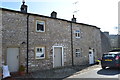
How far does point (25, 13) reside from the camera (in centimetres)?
1088

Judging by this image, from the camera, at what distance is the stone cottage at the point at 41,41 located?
394 inches

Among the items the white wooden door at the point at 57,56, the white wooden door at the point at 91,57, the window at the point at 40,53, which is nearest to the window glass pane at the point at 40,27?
the window at the point at 40,53

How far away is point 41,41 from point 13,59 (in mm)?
3063

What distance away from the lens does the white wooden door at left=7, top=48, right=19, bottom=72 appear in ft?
32.2

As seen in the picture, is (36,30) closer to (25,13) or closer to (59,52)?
(25,13)

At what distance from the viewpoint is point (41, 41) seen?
11.8m

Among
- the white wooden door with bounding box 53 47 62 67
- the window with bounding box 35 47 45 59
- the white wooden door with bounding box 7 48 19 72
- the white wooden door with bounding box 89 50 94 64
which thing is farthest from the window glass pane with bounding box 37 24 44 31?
the white wooden door with bounding box 89 50 94 64

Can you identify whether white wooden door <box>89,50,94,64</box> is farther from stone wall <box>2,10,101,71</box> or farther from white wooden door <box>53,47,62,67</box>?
white wooden door <box>53,47,62,67</box>

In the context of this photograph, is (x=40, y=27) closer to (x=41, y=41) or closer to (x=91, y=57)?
(x=41, y=41)

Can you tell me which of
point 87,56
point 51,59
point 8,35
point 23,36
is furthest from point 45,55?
point 87,56

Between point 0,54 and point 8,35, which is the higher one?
point 8,35

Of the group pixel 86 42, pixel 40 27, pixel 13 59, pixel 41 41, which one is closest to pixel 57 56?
pixel 41 41

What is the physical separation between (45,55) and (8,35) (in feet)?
12.8

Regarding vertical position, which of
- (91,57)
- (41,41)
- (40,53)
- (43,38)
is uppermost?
(43,38)
